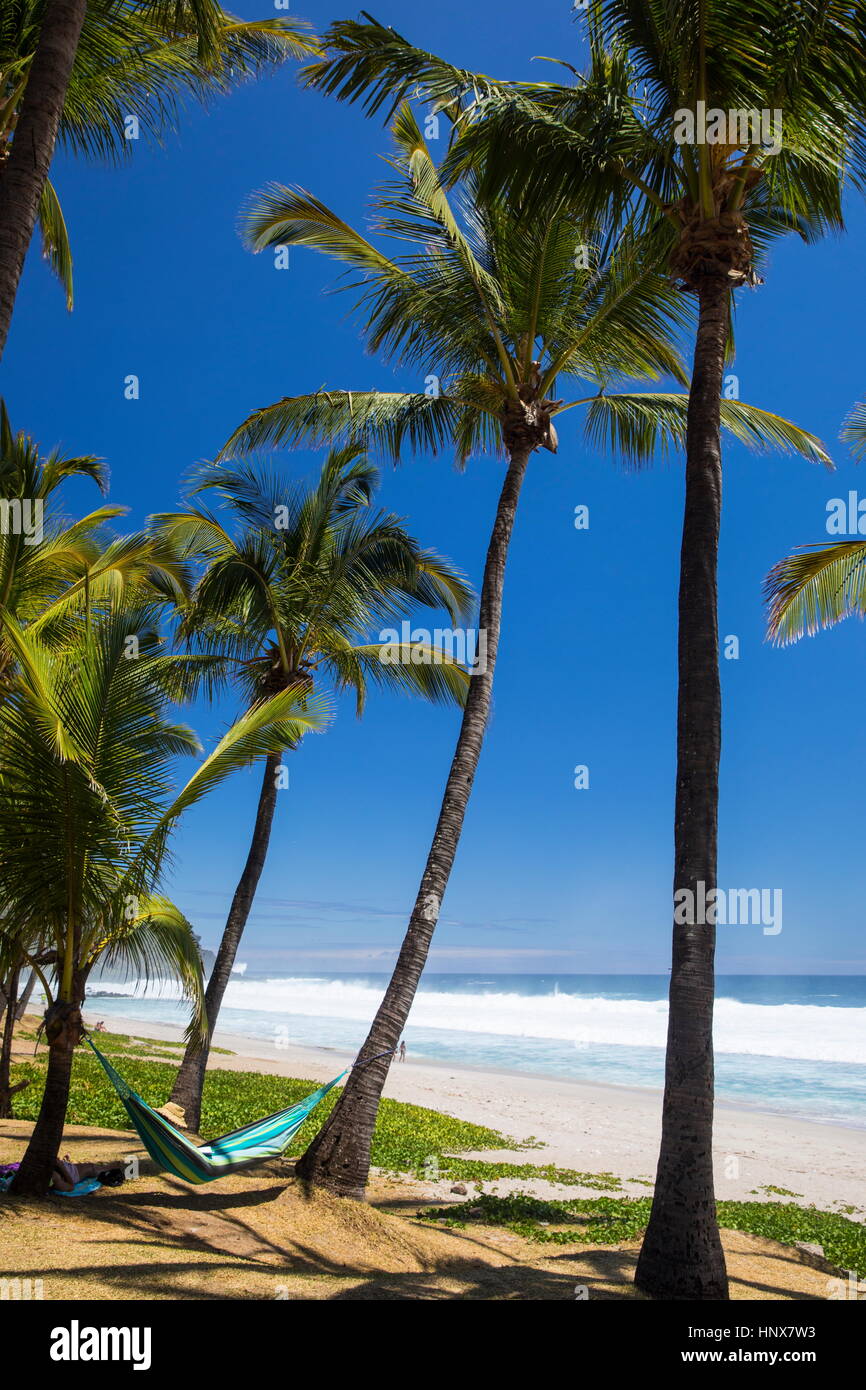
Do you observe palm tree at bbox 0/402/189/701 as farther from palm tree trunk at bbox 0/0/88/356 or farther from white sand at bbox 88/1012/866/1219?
white sand at bbox 88/1012/866/1219

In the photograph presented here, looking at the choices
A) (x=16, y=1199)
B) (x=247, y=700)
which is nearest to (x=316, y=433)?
(x=247, y=700)

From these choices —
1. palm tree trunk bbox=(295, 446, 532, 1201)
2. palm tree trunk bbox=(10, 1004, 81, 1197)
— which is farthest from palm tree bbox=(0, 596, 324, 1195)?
palm tree trunk bbox=(295, 446, 532, 1201)

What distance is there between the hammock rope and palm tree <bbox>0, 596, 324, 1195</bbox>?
0.55m

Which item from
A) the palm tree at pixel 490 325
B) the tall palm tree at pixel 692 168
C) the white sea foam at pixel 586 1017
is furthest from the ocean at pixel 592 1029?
the palm tree at pixel 490 325

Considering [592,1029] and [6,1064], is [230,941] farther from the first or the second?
[592,1029]

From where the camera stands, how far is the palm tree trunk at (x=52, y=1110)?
18.1 feet

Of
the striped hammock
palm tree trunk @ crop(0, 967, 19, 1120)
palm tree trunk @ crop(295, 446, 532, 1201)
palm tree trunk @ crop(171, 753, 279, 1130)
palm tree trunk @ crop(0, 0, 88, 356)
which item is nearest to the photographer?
palm tree trunk @ crop(0, 0, 88, 356)

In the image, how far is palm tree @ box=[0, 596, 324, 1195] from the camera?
5.31 meters

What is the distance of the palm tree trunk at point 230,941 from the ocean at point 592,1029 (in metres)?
1.21

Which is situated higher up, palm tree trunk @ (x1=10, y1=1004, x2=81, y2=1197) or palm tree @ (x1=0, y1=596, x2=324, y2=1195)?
palm tree @ (x1=0, y1=596, x2=324, y2=1195)

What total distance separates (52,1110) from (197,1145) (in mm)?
899

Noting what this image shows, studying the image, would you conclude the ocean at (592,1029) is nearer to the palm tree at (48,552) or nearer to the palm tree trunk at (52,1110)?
the palm tree trunk at (52,1110)

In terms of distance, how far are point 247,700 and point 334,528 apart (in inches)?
91.2

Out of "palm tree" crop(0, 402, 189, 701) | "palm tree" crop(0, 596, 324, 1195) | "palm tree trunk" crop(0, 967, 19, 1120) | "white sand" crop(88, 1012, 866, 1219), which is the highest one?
"palm tree" crop(0, 402, 189, 701)
